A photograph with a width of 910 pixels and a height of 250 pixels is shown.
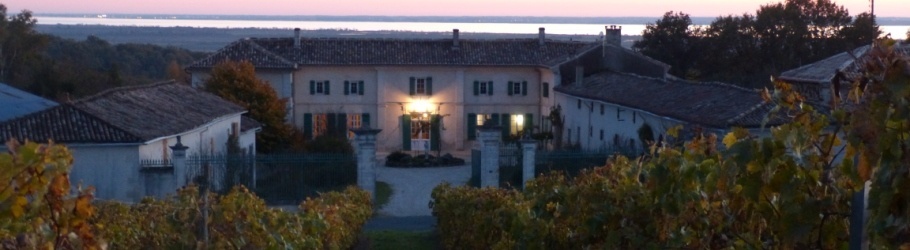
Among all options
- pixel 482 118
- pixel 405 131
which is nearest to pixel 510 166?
pixel 405 131

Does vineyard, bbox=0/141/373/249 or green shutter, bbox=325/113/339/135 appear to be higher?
vineyard, bbox=0/141/373/249

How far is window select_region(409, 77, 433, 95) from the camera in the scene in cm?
4966

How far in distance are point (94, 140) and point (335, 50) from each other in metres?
25.2

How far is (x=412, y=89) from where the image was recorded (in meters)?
49.8

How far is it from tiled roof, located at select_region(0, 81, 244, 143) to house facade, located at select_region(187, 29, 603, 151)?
1438 cm

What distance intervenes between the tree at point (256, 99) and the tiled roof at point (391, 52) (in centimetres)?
578

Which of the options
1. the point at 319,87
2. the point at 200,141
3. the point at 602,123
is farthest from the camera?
the point at 319,87

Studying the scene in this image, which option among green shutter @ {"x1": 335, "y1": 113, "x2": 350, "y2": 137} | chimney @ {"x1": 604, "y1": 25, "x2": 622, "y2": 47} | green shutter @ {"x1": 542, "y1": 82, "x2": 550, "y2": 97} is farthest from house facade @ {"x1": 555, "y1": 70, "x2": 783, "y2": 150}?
green shutter @ {"x1": 335, "y1": 113, "x2": 350, "y2": 137}

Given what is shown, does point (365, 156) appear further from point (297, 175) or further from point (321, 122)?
point (321, 122)

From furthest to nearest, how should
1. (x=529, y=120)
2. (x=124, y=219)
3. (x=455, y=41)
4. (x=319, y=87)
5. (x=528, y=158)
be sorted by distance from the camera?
1. (x=455, y=41)
2. (x=529, y=120)
3. (x=319, y=87)
4. (x=528, y=158)
5. (x=124, y=219)

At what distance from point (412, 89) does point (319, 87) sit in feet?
12.9

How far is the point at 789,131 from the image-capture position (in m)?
4.55

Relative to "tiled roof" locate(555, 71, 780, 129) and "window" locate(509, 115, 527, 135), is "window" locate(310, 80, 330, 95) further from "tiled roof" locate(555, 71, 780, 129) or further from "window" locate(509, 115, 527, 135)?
"tiled roof" locate(555, 71, 780, 129)

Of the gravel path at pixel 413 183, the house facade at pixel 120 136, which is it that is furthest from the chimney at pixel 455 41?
the house facade at pixel 120 136
